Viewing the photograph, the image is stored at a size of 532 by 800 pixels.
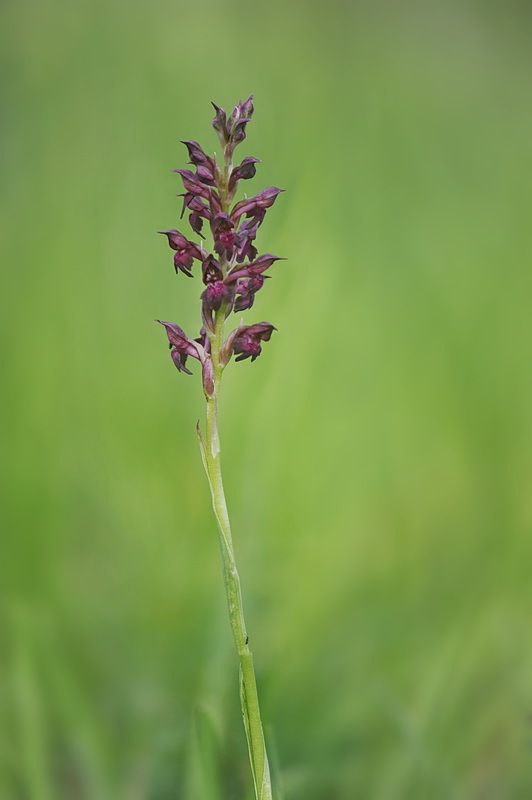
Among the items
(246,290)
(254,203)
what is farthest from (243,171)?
(246,290)

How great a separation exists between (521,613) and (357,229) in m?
1.87

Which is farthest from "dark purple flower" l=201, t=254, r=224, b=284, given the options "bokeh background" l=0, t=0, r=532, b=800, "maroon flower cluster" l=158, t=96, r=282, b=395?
"bokeh background" l=0, t=0, r=532, b=800

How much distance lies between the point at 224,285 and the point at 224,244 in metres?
0.06

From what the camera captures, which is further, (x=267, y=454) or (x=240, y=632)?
(x=267, y=454)

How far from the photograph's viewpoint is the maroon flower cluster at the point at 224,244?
49.3 inches

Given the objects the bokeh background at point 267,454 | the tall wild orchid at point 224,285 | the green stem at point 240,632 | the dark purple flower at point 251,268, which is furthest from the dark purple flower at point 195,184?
the bokeh background at point 267,454

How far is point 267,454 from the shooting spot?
2.10 metres

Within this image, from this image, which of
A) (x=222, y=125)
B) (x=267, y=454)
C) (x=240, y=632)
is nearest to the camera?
(x=240, y=632)

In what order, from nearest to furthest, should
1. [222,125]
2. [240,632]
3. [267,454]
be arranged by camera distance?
[240,632] → [222,125] → [267,454]

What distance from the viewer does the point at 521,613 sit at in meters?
2.23

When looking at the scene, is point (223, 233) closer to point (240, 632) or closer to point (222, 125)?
point (222, 125)

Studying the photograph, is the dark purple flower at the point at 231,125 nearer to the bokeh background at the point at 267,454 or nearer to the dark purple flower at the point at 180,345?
the dark purple flower at the point at 180,345

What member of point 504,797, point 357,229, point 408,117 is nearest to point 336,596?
point 504,797

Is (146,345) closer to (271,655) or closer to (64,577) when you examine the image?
(64,577)
